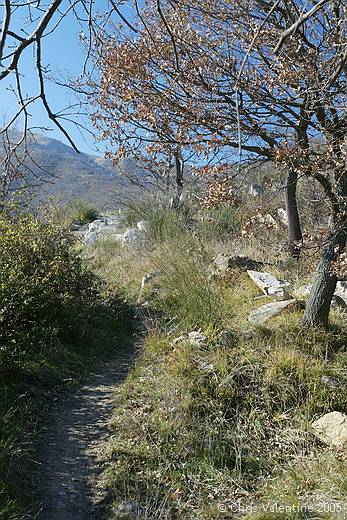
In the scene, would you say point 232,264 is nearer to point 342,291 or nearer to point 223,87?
point 342,291

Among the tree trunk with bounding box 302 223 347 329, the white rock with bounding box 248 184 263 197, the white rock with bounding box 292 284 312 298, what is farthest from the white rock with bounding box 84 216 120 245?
the tree trunk with bounding box 302 223 347 329

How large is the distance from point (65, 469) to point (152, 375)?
4.20 ft

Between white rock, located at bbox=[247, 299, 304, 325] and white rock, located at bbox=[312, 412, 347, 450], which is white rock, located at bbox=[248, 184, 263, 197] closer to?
white rock, located at bbox=[247, 299, 304, 325]

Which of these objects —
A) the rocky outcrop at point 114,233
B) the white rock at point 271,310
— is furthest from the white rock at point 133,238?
the white rock at point 271,310

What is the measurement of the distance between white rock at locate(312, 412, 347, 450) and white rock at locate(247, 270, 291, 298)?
1940mm

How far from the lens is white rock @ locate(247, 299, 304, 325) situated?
15.0 ft

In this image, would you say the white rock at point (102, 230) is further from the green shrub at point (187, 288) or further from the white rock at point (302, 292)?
the white rock at point (302, 292)

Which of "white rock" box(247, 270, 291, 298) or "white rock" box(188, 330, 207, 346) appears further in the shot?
"white rock" box(247, 270, 291, 298)

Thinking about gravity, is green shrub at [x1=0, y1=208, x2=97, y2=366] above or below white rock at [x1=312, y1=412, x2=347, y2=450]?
above

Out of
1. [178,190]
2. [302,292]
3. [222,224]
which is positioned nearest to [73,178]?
[178,190]

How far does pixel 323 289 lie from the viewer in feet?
13.8

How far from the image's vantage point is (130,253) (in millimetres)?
8945

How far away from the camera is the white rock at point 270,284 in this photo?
210 inches

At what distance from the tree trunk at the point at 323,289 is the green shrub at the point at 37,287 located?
273 cm
